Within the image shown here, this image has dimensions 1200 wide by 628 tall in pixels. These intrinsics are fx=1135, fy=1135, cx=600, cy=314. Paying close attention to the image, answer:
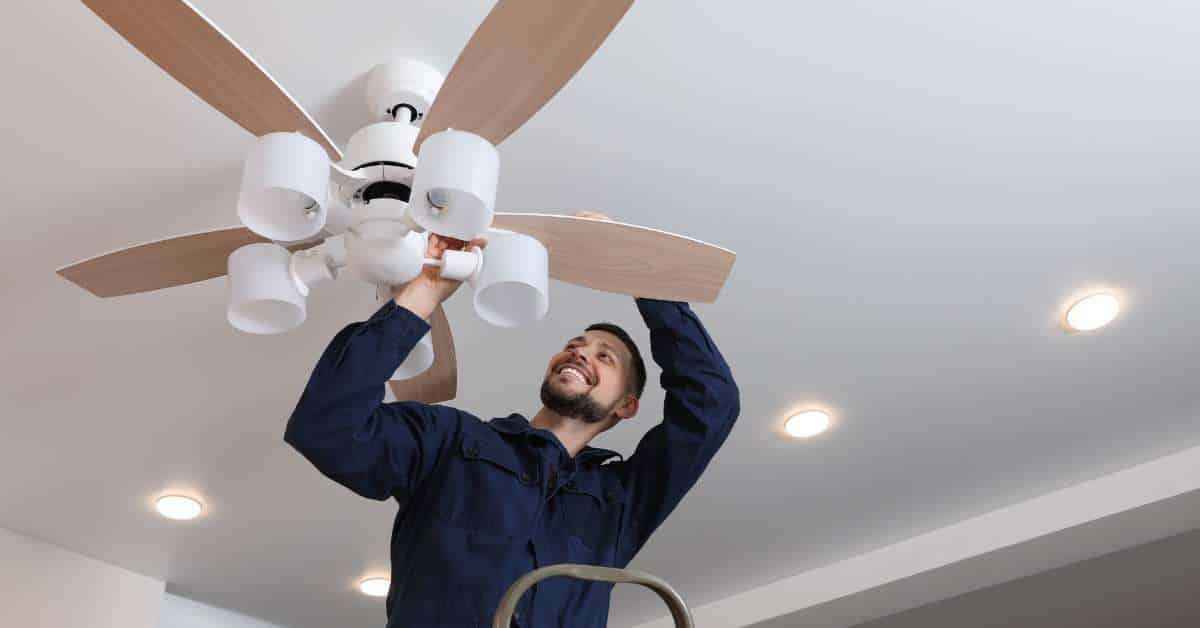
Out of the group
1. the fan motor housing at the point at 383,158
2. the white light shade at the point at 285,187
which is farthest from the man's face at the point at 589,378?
the white light shade at the point at 285,187

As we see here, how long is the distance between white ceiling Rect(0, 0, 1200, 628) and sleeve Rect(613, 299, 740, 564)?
0.39 meters

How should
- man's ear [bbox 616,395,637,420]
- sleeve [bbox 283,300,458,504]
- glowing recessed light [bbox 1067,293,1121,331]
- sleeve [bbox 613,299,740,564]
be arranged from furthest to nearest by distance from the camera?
glowing recessed light [bbox 1067,293,1121,331]
man's ear [bbox 616,395,637,420]
sleeve [bbox 613,299,740,564]
sleeve [bbox 283,300,458,504]

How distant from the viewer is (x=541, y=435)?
154cm

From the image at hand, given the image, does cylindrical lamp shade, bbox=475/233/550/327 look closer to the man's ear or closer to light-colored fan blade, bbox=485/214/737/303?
light-colored fan blade, bbox=485/214/737/303

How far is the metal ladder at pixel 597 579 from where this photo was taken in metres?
0.77

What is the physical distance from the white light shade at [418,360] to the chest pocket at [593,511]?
257 millimetres

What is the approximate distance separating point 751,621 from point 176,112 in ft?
7.29

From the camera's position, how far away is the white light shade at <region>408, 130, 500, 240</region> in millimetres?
1225

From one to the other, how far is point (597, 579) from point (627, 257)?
780 mm

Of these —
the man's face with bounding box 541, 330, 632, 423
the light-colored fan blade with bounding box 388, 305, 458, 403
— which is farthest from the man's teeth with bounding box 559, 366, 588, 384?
the light-colored fan blade with bounding box 388, 305, 458, 403

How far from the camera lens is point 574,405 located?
63.1 inches

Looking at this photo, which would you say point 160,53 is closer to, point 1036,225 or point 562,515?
point 562,515

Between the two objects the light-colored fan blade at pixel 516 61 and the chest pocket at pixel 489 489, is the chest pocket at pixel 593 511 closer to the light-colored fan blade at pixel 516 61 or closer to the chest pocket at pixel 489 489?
the chest pocket at pixel 489 489

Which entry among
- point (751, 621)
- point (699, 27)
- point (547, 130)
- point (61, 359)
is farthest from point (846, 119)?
point (751, 621)
